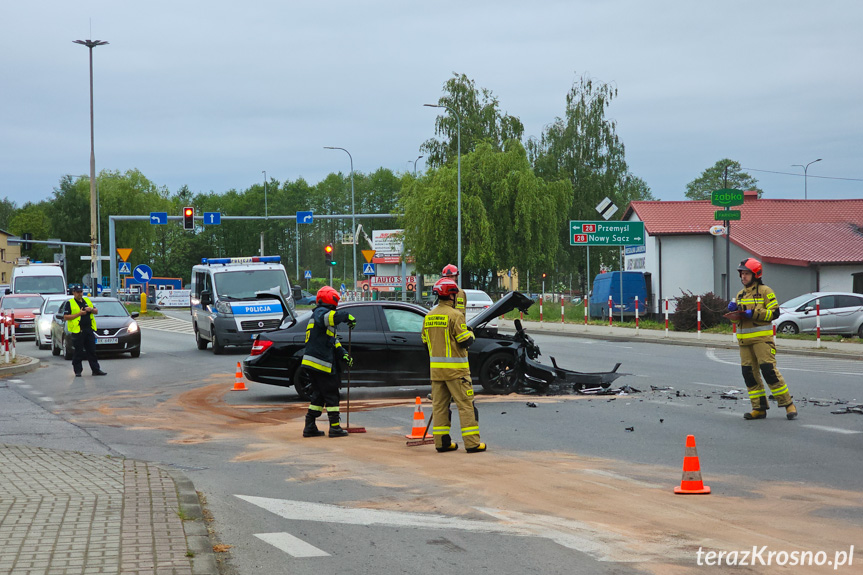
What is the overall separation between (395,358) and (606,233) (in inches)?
970

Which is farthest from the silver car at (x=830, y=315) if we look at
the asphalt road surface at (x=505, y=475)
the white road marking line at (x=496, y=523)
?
the white road marking line at (x=496, y=523)

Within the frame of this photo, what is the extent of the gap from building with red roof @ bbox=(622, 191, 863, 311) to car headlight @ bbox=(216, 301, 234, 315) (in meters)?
23.8

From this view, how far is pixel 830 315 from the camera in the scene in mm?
29812

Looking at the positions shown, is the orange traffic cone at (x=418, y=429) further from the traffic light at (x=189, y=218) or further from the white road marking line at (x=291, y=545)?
the traffic light at (x=189, y=218)

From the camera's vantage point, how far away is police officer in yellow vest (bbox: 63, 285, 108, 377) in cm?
1947

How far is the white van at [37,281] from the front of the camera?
3928 cm

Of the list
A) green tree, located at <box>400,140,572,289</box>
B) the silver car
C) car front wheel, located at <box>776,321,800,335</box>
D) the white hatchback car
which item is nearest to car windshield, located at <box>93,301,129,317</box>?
the white hatchback car

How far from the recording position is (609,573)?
17.5 feet

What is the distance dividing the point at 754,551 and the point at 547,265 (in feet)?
146

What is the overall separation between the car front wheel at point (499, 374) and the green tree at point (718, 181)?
11377cm

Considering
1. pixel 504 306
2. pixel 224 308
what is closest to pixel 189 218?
pixel 224 308

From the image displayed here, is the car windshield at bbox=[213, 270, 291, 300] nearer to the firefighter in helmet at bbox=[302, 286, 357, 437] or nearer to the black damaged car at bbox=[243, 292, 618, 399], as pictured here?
the black damaged car at bbox=[243, 292, 618, 399]

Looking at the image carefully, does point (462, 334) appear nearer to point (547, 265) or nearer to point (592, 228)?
point (592, 228)

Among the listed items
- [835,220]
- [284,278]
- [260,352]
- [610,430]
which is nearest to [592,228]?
[284,278]
